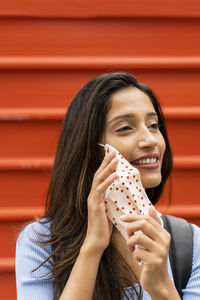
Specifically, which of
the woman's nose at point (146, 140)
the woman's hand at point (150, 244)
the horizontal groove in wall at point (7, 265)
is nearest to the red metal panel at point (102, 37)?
the woman's nose at point (146, 140)

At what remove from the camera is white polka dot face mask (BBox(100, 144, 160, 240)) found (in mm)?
1482

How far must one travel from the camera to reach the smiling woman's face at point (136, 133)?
1.64 metres

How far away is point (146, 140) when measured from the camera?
1638 mm

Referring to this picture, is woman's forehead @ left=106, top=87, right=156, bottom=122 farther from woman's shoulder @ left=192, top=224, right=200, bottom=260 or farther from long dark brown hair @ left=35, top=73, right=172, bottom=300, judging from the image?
woman's shoulder @ left=192, top=224, right=200, bottom=260

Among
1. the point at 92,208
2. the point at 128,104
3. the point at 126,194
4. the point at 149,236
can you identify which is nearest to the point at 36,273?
the point at 92,208

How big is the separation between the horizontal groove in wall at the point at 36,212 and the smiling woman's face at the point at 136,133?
56 cm

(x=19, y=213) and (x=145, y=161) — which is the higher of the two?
(x=145, y=161)

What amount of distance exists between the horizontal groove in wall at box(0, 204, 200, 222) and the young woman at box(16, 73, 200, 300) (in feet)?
1.30

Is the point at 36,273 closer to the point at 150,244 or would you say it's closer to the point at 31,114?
the point at 150,244

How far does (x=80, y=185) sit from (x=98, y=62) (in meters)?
0.77

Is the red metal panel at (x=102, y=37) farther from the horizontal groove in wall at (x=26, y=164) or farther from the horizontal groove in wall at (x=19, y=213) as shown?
the horizontal groove in wall at (x=19, y=213)

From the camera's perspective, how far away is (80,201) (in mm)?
1749

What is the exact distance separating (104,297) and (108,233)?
0.80ft
